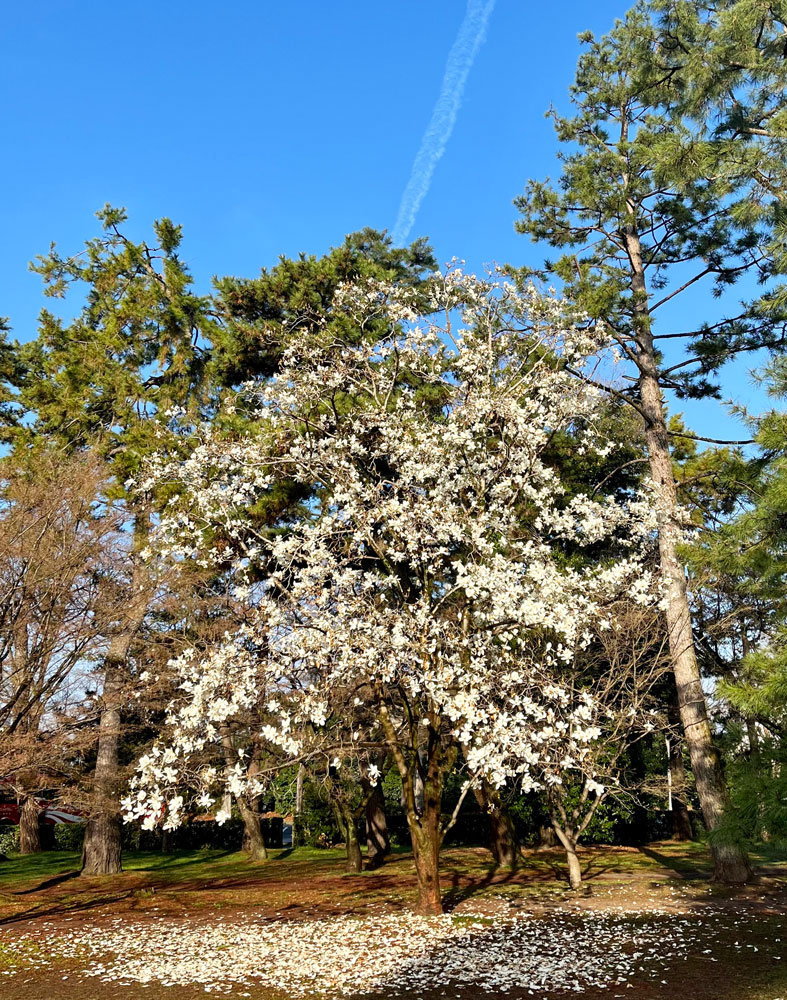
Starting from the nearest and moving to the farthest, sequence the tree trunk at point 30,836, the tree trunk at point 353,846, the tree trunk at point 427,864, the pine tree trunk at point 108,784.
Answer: the tree trunk at point 427,864 → the pine tree trunk at point 108,784 → the tree trunk at point 353,846 → the tree trunk at point 30,836

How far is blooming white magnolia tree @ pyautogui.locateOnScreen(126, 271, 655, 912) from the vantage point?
8.52 meters

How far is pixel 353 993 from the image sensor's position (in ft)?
21.1

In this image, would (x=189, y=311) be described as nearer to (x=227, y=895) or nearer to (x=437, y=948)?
(x=227, y=895)

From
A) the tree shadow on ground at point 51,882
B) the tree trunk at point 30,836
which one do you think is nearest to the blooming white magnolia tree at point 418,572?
the tree shadow on ground at point 51,882

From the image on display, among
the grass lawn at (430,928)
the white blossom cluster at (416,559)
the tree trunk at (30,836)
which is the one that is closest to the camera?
the grass lawn at (430,928)

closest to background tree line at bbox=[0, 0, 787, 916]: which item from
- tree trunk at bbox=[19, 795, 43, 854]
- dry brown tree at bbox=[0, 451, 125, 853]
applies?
dry brown tree at bbox=[0, 451, 125, 853]

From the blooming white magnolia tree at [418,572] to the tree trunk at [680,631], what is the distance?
60 centimetres

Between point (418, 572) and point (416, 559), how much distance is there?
35 cm

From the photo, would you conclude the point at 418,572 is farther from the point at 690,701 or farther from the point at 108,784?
the point at 108,784

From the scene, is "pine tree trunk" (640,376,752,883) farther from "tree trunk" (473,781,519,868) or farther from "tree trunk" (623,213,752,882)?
"tree trunk" (473,781,519,868)

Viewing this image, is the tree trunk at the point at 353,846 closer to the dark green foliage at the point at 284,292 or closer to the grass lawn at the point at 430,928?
the grass lawn at the point at 430,928

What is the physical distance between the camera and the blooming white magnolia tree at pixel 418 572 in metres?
8.52

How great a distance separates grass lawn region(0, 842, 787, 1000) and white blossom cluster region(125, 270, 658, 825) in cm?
168

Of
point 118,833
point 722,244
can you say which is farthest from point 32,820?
point 722,244
